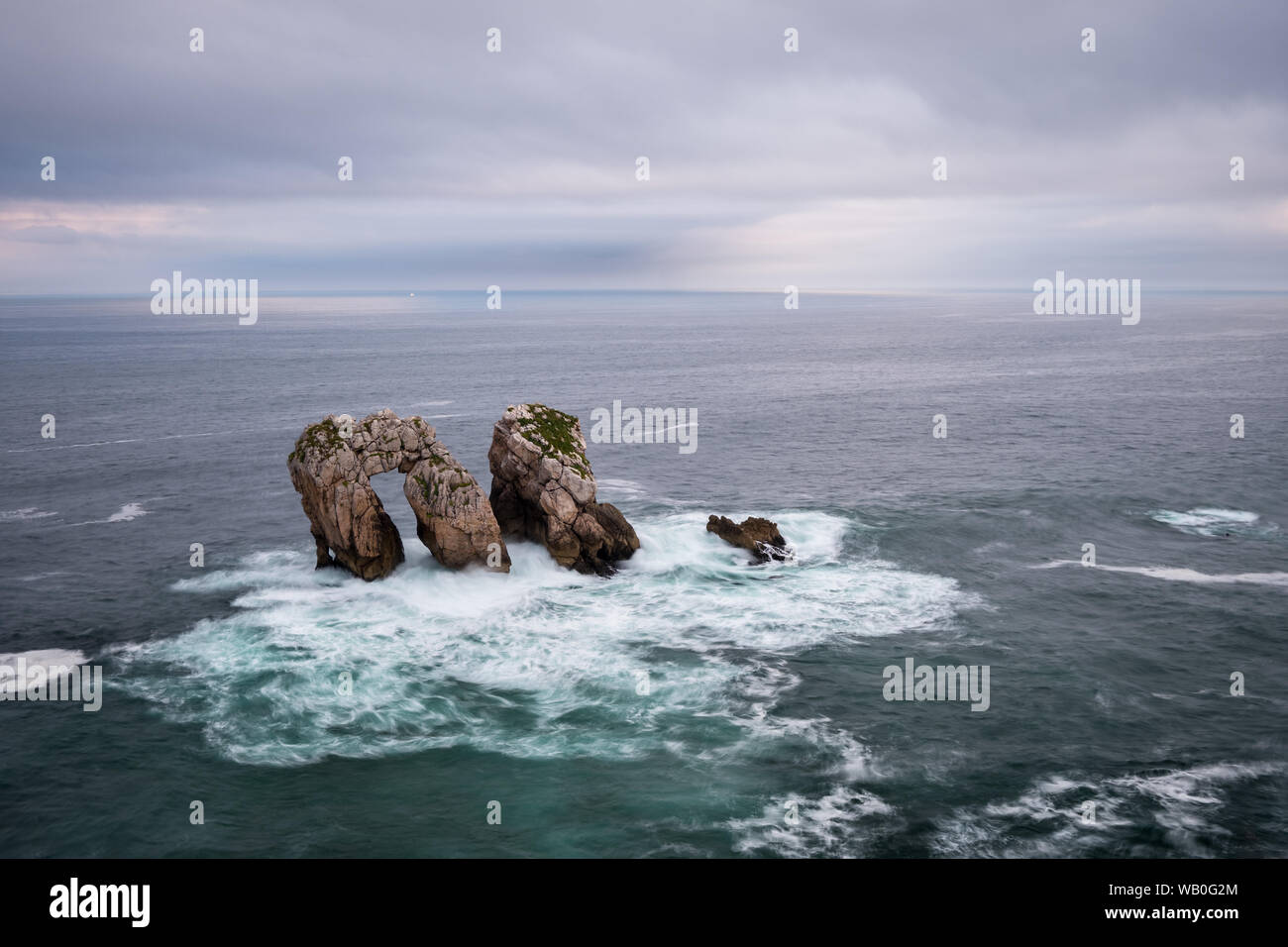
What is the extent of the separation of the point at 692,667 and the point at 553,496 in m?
14.3

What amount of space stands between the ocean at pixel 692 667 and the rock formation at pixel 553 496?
4.69 ft

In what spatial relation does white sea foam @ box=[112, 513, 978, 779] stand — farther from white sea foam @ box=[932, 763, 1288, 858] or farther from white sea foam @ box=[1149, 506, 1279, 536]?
white sea foam @ box=[1149, 506, 1279, 536]

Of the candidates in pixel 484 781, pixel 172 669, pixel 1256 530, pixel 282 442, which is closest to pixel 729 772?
pixel 484 781

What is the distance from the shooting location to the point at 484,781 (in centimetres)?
2972

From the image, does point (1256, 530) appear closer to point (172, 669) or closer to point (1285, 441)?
point (1285, 441)

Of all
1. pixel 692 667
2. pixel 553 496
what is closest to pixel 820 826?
pixel 692 667

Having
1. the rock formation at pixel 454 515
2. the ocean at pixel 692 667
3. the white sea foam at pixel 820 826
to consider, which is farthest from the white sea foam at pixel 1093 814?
the rock formation at pixel 454 515

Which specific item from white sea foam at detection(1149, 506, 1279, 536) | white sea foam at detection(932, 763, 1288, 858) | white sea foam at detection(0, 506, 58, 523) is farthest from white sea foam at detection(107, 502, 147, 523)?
white sea foam at detection(1149, 506, 1279, 536)

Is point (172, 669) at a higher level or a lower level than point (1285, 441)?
lower

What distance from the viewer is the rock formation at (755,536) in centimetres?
5081

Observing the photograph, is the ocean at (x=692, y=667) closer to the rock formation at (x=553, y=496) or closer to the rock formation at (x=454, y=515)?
the rock formation at (x=553, y=496)

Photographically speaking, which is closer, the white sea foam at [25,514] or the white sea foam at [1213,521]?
the white sea foam at [1213,521]
